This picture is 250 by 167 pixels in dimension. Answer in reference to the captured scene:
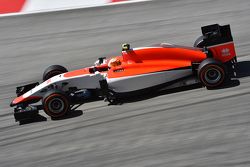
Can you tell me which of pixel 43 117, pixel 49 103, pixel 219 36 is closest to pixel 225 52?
pixel 219 36

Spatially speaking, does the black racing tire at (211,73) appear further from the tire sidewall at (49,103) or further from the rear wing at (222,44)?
the tire sidewall at (49,103)

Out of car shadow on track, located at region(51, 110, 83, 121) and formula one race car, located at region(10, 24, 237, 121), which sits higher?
formula one race car, located at region(10, 24, 237, 121)

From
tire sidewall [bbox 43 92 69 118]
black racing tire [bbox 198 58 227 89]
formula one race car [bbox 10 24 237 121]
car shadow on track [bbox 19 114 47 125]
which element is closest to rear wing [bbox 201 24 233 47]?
formula one race car [bbox 10 24 237 121]

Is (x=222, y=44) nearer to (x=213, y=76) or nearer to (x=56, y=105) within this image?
(x=213, y=76)

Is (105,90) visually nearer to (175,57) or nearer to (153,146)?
(175,57)

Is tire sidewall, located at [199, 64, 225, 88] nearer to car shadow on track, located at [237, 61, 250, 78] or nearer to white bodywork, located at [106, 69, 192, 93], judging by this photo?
white bodywork, located at [106, 69, 192, 93]

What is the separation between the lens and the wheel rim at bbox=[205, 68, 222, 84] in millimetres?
8445

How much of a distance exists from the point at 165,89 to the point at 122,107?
34.1 inches

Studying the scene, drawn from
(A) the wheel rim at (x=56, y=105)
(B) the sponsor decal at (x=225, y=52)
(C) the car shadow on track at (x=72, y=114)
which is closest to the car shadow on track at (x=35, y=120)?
(C) the car shadow on track at (x=72, y=114)

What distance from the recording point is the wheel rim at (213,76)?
27.7ft

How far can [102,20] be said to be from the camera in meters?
14.2

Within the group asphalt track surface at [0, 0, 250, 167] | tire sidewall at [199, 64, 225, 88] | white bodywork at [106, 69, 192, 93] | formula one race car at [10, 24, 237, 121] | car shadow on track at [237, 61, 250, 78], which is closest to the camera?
asphalt track surface at [0, 0, 250, 167]

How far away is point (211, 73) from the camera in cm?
849

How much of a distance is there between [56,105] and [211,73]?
2844 mm
